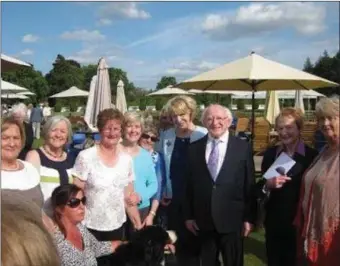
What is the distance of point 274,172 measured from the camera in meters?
2.64

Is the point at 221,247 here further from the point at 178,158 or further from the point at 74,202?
the point at 74,202

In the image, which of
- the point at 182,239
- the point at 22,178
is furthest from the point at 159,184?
the point at 22,178

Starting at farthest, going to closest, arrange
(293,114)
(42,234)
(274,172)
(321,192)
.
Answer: (293,114) < (274,172) < (321,192) < (42,234)

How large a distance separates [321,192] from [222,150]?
51.0 inches

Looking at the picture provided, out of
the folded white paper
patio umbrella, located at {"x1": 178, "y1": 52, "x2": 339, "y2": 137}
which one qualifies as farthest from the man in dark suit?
patio umbrella, located at {"x1": 178, "y1": 52, "x2": 339, "y2": 137}

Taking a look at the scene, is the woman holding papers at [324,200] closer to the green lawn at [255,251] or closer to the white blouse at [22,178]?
the white blouse at [22,178]

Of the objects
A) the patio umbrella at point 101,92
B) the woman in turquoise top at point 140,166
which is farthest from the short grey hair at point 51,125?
the patio umbrella at point 101,92

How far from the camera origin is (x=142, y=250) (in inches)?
127

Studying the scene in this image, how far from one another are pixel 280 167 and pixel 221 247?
0.93 m

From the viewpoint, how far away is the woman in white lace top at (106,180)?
3.32m

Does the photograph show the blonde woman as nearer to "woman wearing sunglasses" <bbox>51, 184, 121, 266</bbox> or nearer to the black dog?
"woman wearing sunglasses" <bbox>51, 184, 121, 266</bbox>

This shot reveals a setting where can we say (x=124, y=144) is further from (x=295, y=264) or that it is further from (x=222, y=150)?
(x=295, y=264)

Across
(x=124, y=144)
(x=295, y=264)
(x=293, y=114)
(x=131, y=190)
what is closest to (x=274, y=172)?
(x=293, y=114)

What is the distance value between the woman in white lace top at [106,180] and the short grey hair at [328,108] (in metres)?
1.79
